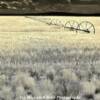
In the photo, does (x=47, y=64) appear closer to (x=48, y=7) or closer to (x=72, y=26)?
(x=48, y=7)

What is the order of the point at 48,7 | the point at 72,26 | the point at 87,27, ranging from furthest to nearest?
1. the point at 87,27
2. the point at 72,26
3. the point at 48,7

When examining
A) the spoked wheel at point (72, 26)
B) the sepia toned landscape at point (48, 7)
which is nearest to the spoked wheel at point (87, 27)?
the spoked wheel at point (72, 26)

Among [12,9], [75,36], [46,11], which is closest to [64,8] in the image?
[46,11]

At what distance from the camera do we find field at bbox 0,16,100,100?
Answer: 6641 millimetres

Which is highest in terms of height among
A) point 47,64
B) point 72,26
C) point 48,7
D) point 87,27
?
point 48,7

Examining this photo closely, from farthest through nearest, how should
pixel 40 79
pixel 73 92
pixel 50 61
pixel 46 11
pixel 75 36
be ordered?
pixel 75 36, pixel 50 61, pixel 46 11, pixel 40 79, pixel 73 92

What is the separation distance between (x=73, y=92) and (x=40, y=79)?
3.23 ft

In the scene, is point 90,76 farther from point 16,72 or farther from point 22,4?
point 22,4

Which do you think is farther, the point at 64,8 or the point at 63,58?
the point at 63,58

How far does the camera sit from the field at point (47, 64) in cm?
664

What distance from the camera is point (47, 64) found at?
877 centimetres

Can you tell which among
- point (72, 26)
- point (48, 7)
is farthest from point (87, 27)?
point (48, 7)

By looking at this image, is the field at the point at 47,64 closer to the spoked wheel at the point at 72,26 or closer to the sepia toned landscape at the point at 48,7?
the spoked wheel at the point at 72,26

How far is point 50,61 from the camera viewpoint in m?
9.09
